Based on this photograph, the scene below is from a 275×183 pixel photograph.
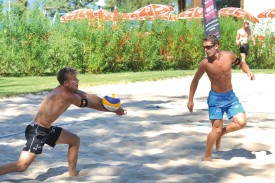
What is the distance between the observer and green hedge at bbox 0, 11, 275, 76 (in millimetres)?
22281

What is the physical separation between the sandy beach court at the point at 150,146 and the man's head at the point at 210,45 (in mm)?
1310

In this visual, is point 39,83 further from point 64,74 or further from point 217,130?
point 64,74

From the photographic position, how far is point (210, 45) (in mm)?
7230

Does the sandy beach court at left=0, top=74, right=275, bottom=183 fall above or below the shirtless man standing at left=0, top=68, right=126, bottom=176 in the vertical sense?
below

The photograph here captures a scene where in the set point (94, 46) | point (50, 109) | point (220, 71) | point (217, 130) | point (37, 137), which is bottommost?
point (217, 130)

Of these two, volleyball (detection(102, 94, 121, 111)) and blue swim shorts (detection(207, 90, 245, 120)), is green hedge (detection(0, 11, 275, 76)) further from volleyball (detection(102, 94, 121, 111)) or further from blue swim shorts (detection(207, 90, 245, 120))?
volleyball (detection(102, 94, 121, 111))

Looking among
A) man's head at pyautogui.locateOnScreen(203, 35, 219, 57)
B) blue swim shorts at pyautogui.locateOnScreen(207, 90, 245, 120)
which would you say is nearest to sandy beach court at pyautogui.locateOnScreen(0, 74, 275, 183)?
blue swim shorts at pyautogui.locateOnScreen(207, 90, 245, 120)

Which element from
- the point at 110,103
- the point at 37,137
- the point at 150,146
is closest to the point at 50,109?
the point at 37,137

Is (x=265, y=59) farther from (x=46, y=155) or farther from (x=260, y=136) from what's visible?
(x=46, y=155)

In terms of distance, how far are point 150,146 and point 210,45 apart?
1.87m

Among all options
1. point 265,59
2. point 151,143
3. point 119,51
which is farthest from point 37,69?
point 151,143

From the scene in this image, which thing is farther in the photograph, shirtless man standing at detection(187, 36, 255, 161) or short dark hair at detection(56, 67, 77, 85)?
shirtless man standing at detection(187, 36, 255, 161)

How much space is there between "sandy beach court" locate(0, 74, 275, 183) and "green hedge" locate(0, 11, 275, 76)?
8.46 m

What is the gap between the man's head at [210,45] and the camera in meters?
7.22
